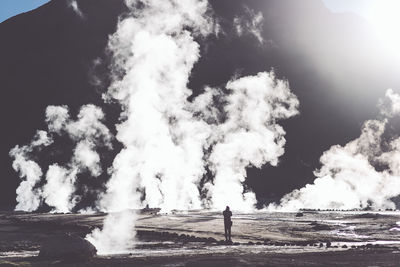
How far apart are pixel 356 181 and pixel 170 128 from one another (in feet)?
118

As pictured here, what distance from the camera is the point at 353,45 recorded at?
156m

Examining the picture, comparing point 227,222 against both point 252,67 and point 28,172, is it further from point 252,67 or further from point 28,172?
point 252,67

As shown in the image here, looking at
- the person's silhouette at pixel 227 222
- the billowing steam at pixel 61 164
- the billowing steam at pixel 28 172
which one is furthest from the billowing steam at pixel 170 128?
the person's silhouette at pixel 227 222

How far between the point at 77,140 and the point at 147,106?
27.8m

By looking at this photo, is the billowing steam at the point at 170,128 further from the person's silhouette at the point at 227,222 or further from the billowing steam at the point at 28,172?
the person's silhouette at the point at 227,222

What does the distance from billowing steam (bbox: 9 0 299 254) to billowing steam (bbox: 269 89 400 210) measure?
35.6 feet

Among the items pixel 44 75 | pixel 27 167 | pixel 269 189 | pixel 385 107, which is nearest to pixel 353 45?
pixel 385 107

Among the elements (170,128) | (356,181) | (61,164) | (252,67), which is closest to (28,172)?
(61,164)

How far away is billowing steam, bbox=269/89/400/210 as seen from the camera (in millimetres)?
93438

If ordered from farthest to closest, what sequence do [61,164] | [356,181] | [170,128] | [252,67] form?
1. [252,67]
2. [61,164]
3. [170,128]
4. [356,181]

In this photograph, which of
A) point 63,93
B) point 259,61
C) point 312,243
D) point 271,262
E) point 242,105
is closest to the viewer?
point 271,262

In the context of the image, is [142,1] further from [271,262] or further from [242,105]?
[271,262]

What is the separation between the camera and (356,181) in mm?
95375

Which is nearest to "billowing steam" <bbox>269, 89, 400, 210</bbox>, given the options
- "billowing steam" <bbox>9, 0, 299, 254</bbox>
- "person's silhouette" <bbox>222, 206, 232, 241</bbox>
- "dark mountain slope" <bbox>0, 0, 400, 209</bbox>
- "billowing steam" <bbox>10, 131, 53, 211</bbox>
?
"dark mountain slope" <bbox>0, 0, 400, 209</bbox>
